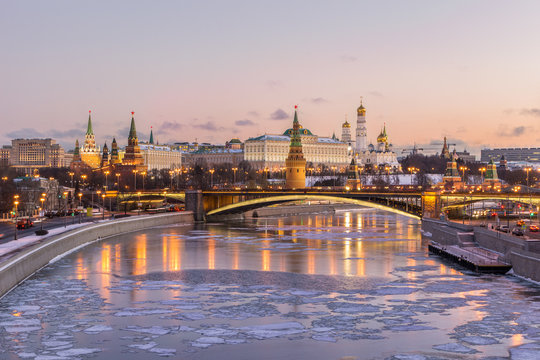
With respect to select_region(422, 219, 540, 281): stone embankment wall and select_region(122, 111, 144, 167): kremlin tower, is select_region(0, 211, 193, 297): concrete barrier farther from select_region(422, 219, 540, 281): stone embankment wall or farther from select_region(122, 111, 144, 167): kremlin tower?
select_region(122, 111, 144, 167): kremlin tower

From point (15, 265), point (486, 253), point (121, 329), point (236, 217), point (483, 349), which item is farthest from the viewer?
point (236, 217)

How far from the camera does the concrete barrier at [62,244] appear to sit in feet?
88.8

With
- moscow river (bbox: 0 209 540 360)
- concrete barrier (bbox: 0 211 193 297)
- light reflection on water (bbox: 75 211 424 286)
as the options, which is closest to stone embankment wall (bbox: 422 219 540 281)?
moscow river (bbox: 0 209 540 360)

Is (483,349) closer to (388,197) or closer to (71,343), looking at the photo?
(71,343)

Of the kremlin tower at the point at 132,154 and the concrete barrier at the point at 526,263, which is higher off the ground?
the kremlin tower at the point at 132,154

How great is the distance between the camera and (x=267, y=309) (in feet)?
78.8

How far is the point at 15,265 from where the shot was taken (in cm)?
2777

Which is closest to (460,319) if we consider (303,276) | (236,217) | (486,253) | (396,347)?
(396,347)

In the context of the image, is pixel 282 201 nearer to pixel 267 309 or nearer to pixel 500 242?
pixel 500 242

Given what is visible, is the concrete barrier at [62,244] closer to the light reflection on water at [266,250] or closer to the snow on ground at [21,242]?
the snow on ground at [21,242]

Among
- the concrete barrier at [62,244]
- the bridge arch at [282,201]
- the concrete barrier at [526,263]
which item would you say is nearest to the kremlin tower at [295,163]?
the bridge arch at [282,201]

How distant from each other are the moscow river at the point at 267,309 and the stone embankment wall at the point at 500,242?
3.14 feet

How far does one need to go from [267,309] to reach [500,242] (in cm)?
1662

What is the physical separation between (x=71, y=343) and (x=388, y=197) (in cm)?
4635
